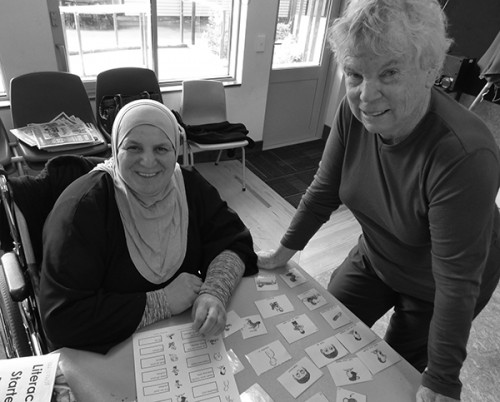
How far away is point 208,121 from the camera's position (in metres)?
3.21

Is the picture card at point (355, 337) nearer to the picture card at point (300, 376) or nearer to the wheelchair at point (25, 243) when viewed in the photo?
the picture card at point (300, 376)

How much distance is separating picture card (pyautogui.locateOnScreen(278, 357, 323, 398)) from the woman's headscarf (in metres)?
0.46

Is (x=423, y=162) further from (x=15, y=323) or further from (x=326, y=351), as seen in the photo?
(x=15, y=323)

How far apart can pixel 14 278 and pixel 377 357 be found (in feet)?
3.25

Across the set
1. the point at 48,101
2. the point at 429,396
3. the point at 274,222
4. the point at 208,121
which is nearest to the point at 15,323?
the point at 429,396

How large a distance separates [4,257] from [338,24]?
44.3 inches

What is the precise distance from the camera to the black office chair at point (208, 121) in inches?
111

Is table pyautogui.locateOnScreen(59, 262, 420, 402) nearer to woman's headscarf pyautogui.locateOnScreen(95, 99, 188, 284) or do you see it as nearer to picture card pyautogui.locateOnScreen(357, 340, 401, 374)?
picture card pyautogui.locateOnScreen(357, 340, 401, 374)

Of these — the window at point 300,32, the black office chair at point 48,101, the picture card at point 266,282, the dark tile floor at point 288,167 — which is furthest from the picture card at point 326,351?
the window at point 300,32

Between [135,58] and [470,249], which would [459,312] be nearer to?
[470,249]

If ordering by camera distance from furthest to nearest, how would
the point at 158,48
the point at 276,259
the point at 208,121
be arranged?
the point at 208,121, the point at 158,48, the point at 276,259

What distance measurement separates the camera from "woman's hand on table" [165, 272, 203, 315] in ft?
3.23

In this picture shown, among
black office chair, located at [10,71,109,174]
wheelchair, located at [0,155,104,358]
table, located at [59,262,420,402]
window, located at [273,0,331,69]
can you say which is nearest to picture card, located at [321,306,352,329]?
table, located at [59,262,420,402]

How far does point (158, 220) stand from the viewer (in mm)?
1115
